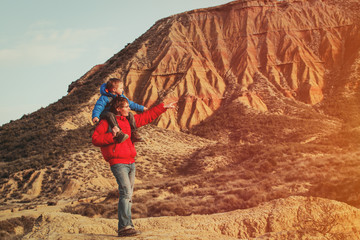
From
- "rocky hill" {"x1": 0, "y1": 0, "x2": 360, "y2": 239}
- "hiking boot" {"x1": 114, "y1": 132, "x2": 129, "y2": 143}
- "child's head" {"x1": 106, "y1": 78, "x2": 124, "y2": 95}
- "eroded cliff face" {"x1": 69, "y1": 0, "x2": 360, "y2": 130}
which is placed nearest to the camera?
"hiking boot" {"x1": 114, "y1": 132, "x2": 129, "y2": 143}

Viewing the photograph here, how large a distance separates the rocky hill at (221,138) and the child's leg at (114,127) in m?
1.48

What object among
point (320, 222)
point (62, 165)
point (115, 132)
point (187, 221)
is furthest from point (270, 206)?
point (62, 165)

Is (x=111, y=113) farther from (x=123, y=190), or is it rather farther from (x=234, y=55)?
(x=234, y=55)

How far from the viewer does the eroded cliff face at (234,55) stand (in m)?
55.3

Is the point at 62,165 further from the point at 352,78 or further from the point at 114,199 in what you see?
the point at 352,78

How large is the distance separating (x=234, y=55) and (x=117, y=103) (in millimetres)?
58746

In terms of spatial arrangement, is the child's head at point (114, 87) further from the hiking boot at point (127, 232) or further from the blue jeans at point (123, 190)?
the hiking boot at point (127, 232)

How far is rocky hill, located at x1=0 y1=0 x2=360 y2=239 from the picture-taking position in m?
8.22

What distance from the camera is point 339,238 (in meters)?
6.46

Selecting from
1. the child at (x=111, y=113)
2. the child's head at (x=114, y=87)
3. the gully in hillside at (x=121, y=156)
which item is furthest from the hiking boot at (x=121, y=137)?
the child's head at (x=114, y=87)

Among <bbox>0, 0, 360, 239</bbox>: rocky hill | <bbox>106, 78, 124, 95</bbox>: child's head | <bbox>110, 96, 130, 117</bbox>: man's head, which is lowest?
<bbox>0, 0, 360, 239</bbox>: rocky hill

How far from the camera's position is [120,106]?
637 cm

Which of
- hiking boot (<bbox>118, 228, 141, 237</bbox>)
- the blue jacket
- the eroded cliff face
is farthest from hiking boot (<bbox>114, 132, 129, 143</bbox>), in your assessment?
the eroded cliff face

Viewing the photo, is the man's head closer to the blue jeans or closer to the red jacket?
the red jacket
